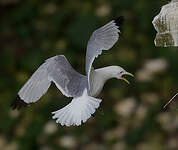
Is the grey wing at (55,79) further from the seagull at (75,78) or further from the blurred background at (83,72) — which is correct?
the blurred background at (83,72)

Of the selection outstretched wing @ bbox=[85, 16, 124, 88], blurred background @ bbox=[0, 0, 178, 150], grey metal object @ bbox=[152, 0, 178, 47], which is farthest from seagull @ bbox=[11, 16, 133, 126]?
blurred background @ bbox=[0, 0, 178, 150]

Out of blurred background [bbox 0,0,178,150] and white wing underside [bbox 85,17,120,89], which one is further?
blurred background [bbox 0,0,178,150]

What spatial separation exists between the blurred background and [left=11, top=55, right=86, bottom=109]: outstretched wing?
61.2 inches

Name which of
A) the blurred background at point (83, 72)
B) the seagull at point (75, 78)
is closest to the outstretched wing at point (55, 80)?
the seagull at point (75, 78)

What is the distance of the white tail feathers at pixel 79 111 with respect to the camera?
4.99 ft

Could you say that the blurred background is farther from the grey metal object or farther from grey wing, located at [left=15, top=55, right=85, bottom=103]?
the grey metal object

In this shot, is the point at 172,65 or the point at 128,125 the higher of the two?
the point at 172,65

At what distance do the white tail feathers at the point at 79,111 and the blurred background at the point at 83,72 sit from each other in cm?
167

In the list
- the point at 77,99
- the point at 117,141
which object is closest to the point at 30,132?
the point at 117,141

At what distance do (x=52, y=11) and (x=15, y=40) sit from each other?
0.34 metres

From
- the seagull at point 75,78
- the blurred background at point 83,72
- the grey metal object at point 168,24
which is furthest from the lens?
the blurred background at point 83,72

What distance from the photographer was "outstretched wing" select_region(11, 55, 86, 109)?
67.2 inches

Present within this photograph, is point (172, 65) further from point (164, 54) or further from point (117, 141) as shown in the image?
point (117, 141)

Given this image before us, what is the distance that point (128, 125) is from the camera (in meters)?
3.54
